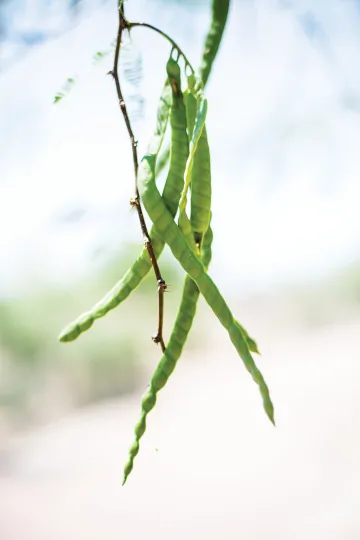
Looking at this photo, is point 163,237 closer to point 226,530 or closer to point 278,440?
point 226,530

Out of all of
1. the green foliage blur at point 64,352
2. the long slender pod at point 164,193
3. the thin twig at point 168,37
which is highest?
the green foliage blur at point 64,352

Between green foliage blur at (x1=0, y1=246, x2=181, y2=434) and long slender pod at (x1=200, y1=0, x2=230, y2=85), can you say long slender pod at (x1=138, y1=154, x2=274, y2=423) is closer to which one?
long slender pod at (x1=200, y1=0, x2=230, y2=85)

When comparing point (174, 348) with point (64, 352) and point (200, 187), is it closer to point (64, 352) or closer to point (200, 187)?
point (200, 187)

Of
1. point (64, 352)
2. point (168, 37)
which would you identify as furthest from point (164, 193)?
point (64, 352)

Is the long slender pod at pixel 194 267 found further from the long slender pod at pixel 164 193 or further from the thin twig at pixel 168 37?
the thin twig at pixel 168 37

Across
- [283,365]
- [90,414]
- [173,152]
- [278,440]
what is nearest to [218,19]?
[173,152]

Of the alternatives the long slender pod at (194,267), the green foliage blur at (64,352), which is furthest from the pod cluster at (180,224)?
the green foliage blur at (64,352)
